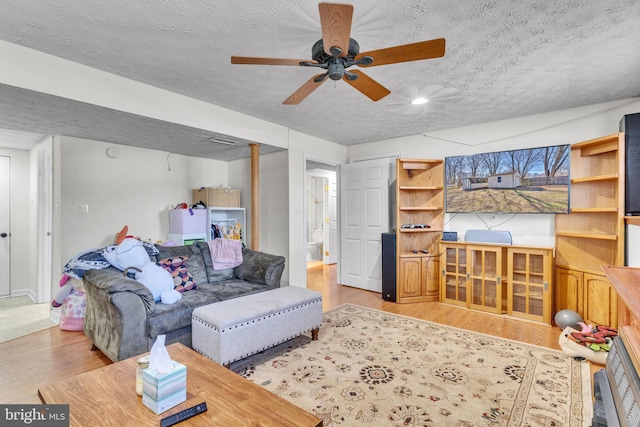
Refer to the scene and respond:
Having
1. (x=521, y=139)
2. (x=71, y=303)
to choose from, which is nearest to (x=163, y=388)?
(x=71, y=303)

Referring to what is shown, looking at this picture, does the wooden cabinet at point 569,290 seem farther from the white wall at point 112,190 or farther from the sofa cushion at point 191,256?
the white wall at point 112,190

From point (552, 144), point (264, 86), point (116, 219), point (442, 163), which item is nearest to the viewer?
point (264, 86)

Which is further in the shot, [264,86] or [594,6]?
[264,86]

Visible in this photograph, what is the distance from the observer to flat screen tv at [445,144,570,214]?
3518 millimetres

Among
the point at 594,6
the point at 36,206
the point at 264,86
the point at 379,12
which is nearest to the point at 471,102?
the point at 594,6

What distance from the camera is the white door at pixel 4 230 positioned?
14.2 ft

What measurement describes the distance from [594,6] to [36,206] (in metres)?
6.00

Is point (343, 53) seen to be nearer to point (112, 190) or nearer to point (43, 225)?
point (112, 190)

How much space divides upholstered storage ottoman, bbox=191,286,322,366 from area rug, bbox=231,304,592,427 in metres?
0.19

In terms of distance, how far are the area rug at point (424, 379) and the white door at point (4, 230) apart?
4.19 metres

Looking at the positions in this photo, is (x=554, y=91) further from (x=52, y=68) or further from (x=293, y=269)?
(x=52, y=68)

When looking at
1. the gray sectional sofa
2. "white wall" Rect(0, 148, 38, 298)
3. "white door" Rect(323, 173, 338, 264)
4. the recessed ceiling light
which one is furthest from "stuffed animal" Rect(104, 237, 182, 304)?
"white door" Rect(323, 173, 338, 264)

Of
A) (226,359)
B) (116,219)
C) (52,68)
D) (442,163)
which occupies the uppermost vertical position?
(52,68)

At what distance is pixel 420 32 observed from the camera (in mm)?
2039
